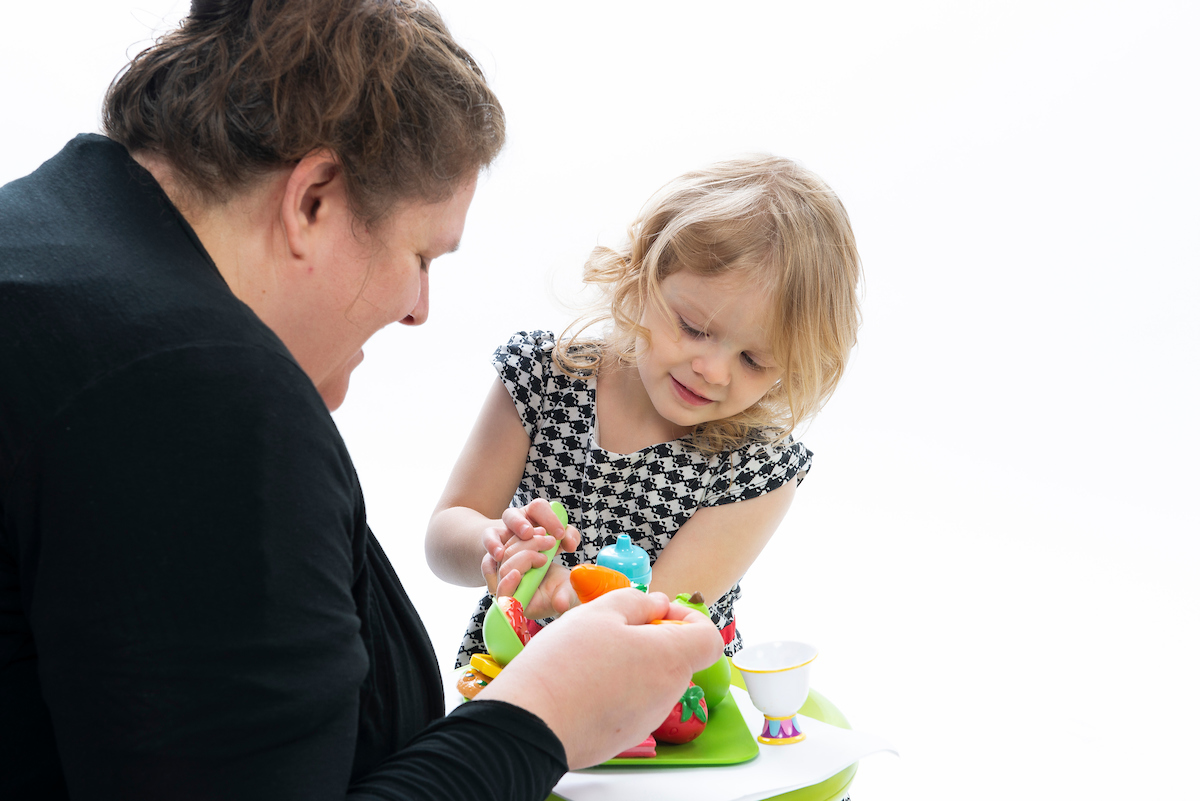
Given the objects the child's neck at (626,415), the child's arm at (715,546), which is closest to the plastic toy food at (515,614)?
the child's arm at (715,546)

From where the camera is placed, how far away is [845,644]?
8.29ft

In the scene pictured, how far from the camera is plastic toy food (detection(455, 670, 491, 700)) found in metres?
0.92

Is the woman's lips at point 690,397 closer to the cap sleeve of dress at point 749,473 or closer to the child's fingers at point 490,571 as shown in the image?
the cap sleeve of dress at point 749,473

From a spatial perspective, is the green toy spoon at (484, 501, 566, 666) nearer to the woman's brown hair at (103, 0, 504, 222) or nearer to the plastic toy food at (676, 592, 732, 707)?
the plastic toy food at (676, 592, 732, 707)

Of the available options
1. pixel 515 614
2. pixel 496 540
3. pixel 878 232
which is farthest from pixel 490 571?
pixel 878 232

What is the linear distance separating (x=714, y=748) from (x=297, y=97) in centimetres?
64

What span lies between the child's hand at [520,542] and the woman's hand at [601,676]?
240 millimetres

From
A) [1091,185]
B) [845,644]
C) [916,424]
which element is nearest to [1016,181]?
[1091,185]

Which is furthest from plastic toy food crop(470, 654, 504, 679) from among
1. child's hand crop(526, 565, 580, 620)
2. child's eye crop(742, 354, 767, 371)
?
child's eye crop(742, 354, 767, 371)

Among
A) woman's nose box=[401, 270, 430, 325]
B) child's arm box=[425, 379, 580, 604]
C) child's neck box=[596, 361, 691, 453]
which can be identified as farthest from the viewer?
child's neck box=[596, 361, 691, 453]

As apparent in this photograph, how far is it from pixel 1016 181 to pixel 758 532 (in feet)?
6.62

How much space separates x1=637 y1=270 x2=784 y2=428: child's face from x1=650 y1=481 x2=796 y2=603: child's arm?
0.52ft

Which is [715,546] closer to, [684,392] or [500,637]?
[684,392]

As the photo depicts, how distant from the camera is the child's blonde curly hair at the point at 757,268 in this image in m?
1.25
